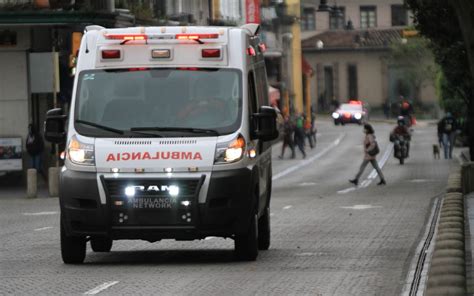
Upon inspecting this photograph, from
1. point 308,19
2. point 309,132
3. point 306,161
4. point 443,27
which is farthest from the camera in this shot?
point 308,19

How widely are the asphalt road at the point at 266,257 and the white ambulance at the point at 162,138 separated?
0.49 m

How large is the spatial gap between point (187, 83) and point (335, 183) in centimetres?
3032

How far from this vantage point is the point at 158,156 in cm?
1625

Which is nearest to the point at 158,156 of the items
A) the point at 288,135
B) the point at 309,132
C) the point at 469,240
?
the point at 469,240

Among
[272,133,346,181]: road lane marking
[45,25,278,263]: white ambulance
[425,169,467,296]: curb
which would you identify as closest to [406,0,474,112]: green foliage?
[272,133,346,181]: road lane marking

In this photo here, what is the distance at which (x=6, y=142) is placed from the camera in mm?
Answer: 44406

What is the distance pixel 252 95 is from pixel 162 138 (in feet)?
4.85

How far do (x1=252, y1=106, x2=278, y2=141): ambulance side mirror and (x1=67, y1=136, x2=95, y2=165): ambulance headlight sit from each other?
6.05ft

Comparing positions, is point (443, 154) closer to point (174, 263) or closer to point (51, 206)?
point (51, 206)

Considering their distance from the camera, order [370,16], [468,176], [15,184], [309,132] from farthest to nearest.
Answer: [370,16], [309,132], [15,184], [468,176]

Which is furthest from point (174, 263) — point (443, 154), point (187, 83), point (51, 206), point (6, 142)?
point (443, 154)

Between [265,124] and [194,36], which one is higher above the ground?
[194,36]

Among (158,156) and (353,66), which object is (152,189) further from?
(353,66)

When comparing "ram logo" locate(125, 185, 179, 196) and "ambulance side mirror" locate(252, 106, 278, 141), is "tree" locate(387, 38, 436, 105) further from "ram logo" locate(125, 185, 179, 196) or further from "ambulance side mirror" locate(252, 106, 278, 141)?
"ram logo" locate(125, 185, 179, 196)
